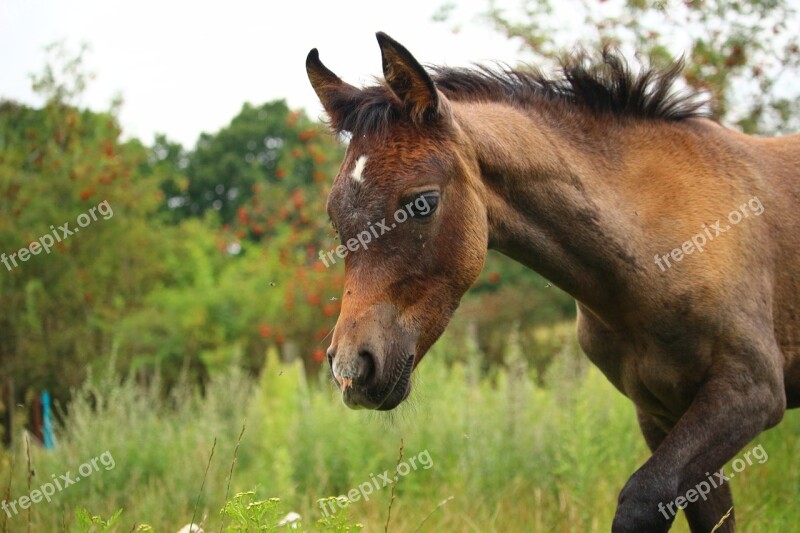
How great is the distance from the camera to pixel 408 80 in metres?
3.15

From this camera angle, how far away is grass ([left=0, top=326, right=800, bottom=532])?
5.69 meters

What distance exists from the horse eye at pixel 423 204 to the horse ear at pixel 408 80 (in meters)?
0.34

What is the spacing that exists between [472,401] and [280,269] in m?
11.6

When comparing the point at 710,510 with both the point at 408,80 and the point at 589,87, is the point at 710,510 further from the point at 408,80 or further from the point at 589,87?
the point at 408,80

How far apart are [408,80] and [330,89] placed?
1.65ft

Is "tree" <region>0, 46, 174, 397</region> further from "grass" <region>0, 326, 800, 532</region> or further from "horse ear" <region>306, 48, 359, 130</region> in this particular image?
"horse ear" <region>306, 48, 359, 130</region>

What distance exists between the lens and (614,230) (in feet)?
11.5

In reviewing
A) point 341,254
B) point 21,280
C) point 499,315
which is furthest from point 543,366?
point 341,254

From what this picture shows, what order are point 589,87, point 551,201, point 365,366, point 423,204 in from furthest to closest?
point 589,87 < point 551,201 < point 423,204 < point 365,366

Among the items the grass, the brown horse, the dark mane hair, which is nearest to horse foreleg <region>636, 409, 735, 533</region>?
the brown horse

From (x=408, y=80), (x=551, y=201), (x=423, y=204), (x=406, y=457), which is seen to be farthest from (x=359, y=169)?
(x=406, y=457)

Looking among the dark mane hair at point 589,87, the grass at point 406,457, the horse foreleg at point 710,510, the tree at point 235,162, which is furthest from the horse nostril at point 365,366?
the tree at point 235,162

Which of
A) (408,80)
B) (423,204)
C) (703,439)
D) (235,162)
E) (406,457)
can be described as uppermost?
(235,162)

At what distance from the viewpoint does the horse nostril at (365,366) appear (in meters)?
2.75
